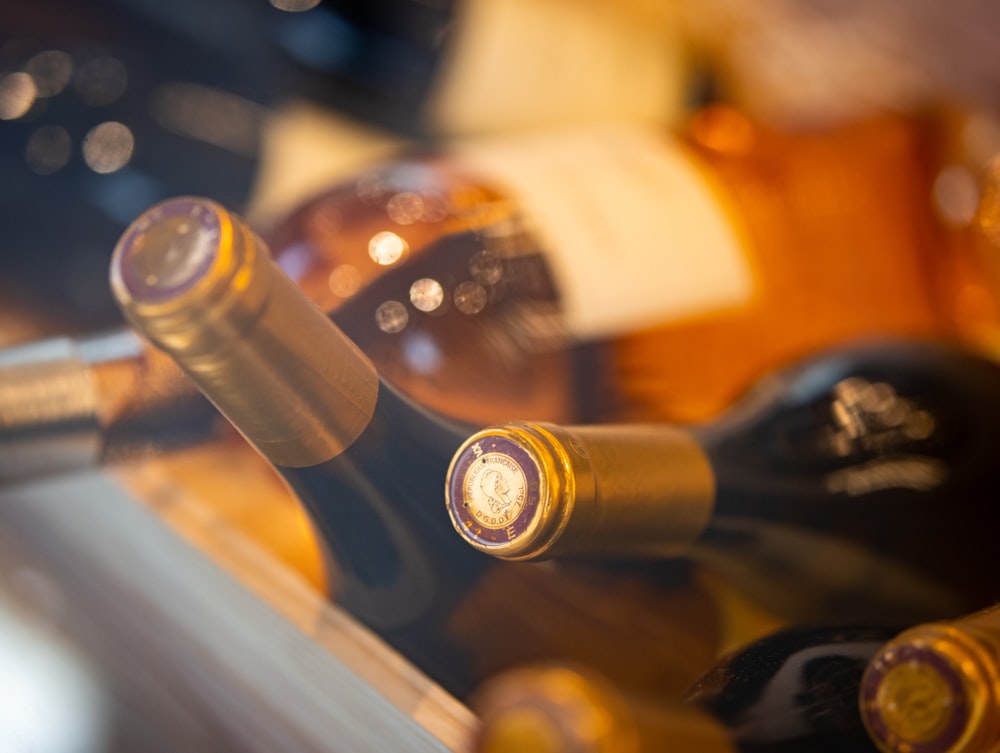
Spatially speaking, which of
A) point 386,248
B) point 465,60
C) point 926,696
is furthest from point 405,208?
point 926,696

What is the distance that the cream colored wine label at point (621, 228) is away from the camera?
1.23ft

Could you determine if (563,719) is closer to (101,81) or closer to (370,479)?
(370,479)

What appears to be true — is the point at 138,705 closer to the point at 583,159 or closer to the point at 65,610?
the point at 65,610

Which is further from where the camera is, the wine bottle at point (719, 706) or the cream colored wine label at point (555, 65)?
the cream colored wine label at point (555, 65)

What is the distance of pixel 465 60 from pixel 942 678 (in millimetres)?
457

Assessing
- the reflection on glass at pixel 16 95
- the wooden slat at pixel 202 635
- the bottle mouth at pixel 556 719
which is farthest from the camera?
the reflection on glass at pixel 16 95

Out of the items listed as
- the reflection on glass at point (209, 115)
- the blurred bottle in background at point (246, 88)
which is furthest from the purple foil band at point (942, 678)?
the reflection on glass at point (209, 115)

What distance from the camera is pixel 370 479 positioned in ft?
0.74

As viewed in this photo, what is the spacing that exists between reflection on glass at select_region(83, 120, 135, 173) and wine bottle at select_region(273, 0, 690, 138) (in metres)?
0.12

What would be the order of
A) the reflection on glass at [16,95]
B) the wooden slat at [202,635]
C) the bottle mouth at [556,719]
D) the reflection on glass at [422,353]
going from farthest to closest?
the reflection on glass at [16,95] < the reflection on glass at [422,353] < the wooden slat at [202,635] < the bottle mouth at [556,719]

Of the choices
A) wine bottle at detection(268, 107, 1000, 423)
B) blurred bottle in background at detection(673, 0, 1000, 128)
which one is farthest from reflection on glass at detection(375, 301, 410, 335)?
blurred bottle in background at detection(673, 0, 1000, 128)

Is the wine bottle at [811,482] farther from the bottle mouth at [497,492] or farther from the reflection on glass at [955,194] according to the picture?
the reflection on glass at [955,194]

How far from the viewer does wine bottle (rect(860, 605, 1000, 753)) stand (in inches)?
6.3

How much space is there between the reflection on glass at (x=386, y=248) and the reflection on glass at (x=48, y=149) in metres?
0.22
